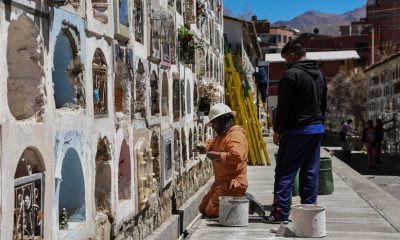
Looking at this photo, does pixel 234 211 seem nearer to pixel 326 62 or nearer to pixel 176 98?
pixel 176 98

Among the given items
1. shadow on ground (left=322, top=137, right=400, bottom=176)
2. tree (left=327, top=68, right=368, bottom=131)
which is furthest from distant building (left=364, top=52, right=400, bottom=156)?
tree (left=327, top=68, right=368, bottom=131)

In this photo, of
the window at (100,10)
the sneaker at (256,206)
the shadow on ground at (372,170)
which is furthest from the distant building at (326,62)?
the window at (100,10)

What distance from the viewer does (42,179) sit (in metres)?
3.36

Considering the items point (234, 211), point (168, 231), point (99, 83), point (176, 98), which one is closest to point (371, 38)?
point (176, 98)

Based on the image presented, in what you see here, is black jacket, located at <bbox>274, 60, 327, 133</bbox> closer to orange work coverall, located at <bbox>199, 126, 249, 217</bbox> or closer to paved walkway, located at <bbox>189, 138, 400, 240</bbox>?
orange work coverall, located at <bbox>199, 126, 249, 217</bbox>

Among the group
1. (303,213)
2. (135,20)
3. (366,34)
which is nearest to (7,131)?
(135,20)

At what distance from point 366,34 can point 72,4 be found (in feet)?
242

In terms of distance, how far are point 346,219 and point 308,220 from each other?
1492mm

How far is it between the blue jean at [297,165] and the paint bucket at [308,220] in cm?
58

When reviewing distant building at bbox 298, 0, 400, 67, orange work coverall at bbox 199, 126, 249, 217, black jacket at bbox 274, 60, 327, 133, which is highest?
distant building at bbox 298, 0, 400, 67

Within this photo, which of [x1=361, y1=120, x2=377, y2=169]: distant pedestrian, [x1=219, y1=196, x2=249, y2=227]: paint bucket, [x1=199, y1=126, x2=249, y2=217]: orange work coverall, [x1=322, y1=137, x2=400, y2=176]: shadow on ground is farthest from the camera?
[x1=361, y1=120, x2=377, y2=169]: distant pedestrian

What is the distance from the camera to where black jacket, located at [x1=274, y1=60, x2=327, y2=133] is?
628cm

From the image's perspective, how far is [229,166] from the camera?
22.4 ft

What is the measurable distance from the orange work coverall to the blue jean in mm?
438
